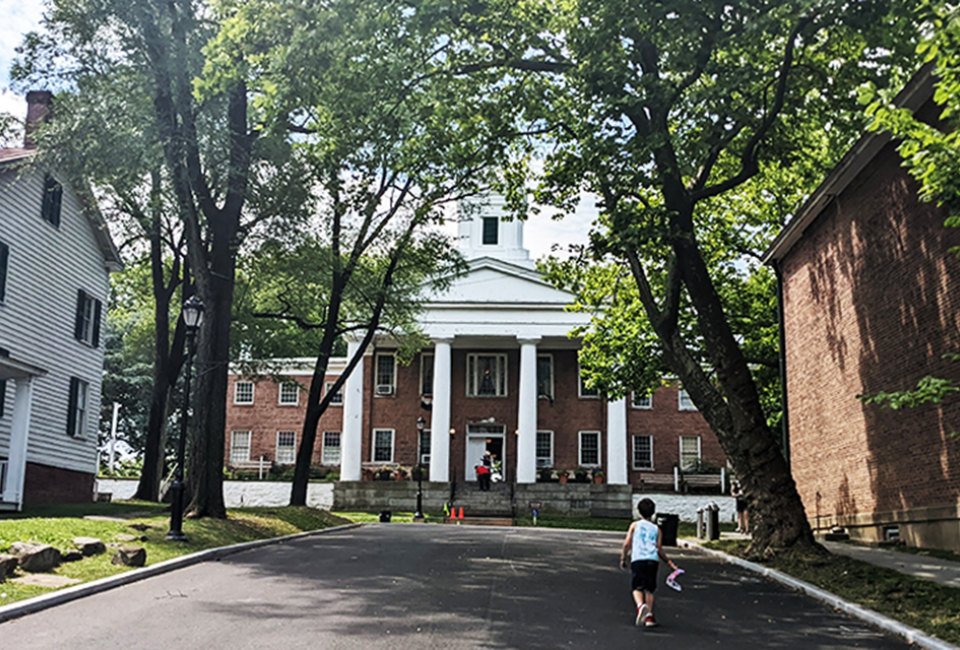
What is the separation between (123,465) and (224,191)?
3218 cm

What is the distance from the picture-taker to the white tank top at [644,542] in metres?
10.6

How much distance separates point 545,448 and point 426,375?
23.1 feet

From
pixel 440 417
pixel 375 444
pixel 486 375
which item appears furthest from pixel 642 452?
pixel 375 444

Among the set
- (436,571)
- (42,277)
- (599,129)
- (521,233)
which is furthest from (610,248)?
(521,233)

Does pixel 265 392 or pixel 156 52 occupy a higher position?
pixel 156 52

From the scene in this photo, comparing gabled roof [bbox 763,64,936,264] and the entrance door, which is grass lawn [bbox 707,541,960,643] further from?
the entrance door

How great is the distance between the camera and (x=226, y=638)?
9109 millimetres

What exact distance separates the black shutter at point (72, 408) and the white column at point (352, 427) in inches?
650

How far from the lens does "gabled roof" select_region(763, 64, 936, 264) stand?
17.0m

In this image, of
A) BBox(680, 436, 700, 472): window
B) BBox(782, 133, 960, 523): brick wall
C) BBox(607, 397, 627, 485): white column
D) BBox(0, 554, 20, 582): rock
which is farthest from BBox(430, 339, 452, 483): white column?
BBox(0, 554, 20, 582): rock

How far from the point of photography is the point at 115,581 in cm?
1246

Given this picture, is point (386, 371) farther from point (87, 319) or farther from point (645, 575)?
point (645, 575)

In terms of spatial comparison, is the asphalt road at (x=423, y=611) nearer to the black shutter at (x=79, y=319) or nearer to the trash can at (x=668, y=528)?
the trash can at (x=668, y=528)

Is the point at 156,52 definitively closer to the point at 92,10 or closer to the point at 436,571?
the point at 92,10
